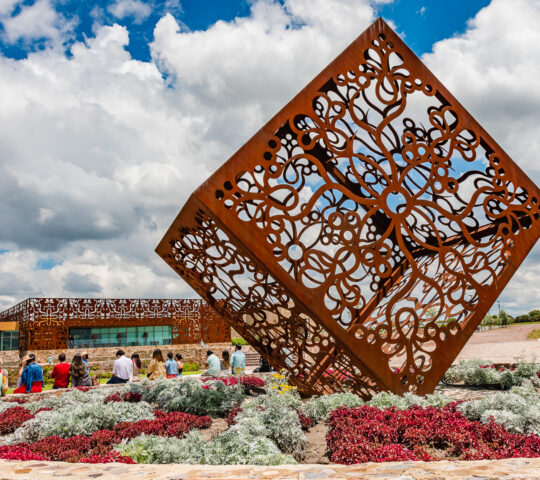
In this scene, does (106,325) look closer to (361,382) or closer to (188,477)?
(361,382)

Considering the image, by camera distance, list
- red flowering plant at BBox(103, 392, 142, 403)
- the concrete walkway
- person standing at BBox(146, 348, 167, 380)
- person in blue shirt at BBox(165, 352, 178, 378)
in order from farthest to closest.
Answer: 1. person in blue shirt at BBox(165, 352, 178, 378)
2. person standing at BBox(146, 348, 167, 380)
3. red flowering plant at BBox(103, 392, 142, 403)
4. the concrete walkway

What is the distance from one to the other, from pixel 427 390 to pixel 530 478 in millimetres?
3576

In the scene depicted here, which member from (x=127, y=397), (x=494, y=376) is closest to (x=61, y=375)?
(x=127, y=397)

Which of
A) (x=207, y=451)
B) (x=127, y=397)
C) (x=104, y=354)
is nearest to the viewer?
(x=207, y=451)

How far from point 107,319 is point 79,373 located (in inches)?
842

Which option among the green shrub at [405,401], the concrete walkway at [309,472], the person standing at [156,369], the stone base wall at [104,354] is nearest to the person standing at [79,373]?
the person standing at [156,369]

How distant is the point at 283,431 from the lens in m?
4.62

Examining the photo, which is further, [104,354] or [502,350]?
[104,354]

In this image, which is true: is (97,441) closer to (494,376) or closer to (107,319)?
(494,376)

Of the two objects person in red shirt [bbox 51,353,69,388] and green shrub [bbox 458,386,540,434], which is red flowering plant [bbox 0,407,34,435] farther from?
green shrub [bbox 458,386,540,434]

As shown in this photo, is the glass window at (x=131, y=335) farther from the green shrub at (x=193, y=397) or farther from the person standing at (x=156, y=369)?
→ the green shrub at (x=193, y=397)

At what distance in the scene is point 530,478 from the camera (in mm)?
2379

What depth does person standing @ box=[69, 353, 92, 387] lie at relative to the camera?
9945 millimetres

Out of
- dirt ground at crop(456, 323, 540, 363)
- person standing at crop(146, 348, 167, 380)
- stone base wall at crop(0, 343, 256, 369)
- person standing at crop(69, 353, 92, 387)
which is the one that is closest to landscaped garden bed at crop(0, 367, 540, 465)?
person standing at crop(69, 353, 92, 387)
